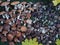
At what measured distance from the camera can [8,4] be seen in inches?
105

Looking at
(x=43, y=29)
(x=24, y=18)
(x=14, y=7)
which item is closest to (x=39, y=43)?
(x=43, y=29)

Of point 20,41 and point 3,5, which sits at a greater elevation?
point 3,5

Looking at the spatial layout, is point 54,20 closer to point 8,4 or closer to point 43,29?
point 43,29

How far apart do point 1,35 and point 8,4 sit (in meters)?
0.45

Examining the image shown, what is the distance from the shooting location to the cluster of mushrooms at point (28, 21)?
8.23ft

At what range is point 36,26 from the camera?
262 cm

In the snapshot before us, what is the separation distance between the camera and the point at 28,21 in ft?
8.61

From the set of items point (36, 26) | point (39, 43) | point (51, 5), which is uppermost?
point (51, 5)

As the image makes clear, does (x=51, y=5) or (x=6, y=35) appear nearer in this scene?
(x=6, y=35)

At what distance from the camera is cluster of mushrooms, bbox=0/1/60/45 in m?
2.51

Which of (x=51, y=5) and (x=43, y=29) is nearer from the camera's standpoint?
(x=43, y=29)

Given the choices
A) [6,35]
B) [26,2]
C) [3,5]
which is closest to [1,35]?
[6,35]

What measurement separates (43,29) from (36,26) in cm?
10

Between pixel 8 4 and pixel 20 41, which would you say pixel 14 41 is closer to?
pixel 20 41
